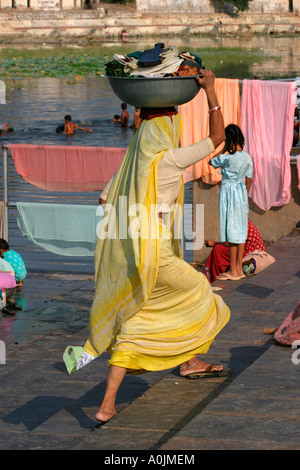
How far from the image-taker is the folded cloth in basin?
27.4ft

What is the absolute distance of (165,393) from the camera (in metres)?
4.36

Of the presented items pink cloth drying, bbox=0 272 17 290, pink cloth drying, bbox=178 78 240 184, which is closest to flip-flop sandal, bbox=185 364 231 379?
pink cloth drying, bbox=0 272 17 290

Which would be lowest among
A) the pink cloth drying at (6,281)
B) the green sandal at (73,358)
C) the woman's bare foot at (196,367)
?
the pink cloth drying at (6,281)

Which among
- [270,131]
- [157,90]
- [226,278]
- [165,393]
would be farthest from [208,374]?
[270,131]

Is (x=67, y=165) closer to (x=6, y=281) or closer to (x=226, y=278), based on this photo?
(x=6, y=281)

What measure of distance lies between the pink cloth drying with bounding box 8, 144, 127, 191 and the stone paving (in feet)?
5.10

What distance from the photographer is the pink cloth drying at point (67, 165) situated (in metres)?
8.47

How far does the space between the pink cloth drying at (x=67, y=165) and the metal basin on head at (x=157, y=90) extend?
4196 millimetres

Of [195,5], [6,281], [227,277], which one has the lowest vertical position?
[6,281]

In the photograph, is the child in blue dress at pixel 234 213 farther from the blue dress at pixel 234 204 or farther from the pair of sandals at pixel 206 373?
the pair of sandals at pixel 206 373

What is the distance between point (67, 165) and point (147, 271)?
15.4 feet

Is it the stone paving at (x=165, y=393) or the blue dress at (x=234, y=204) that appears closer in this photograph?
the stone paving at (x=165, y=393)

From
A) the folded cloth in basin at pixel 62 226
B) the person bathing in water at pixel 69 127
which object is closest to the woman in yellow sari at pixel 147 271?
the folded cloth in basin at pixel 62 226

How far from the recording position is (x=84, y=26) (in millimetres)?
64750
